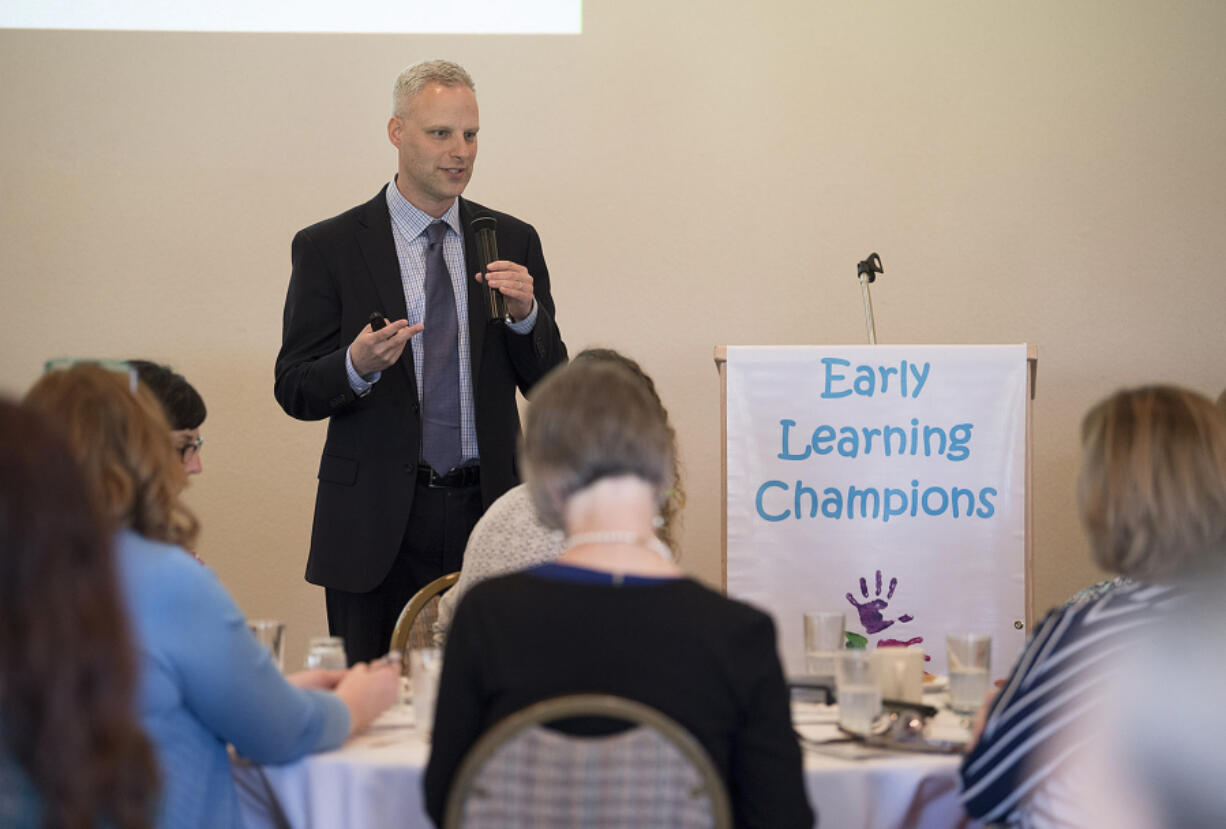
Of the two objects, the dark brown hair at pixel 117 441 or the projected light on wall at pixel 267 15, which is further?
the projected light on wall at pixel 267 15

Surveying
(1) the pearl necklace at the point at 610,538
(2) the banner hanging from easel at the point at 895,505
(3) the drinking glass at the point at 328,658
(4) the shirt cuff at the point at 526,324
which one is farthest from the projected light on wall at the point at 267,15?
(1) the pearl necklace at the point at 610,538

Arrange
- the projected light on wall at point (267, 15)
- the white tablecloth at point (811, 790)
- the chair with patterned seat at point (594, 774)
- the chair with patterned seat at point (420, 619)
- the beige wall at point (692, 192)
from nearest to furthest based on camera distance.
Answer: the chair with patterned seat at point (594, 774) → the white tablecloth at point (811, 790) → the chair with patterned seat at point (420, 619) → the projected light on wall at point (267, 15) → the beige wall at point (692, 192)

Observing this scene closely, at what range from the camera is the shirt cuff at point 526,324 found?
9.84ft

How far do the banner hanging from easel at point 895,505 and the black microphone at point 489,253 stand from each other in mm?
773

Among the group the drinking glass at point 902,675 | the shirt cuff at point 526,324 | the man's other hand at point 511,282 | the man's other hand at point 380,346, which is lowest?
the drinking glass at point 902,675

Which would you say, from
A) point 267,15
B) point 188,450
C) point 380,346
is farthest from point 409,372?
point 267,15

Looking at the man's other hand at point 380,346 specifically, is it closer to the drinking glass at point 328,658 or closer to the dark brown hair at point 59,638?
the drinking glass at point 328,658

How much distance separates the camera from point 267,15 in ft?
14.0

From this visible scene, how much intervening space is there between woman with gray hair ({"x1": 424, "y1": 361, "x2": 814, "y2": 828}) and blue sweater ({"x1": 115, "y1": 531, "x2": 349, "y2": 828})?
26cm

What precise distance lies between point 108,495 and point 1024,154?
369cm

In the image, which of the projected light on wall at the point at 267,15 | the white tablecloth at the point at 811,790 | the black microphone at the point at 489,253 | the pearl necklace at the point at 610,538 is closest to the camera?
the pearl necklace at the point at 610,538

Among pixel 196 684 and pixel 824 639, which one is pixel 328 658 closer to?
pixel 196 684

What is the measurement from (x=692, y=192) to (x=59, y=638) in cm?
353

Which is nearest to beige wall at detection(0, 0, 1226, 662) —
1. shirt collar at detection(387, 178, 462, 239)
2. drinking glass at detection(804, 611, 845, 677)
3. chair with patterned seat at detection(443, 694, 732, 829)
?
shirt collar at detection(387, 178, 462, 239)
